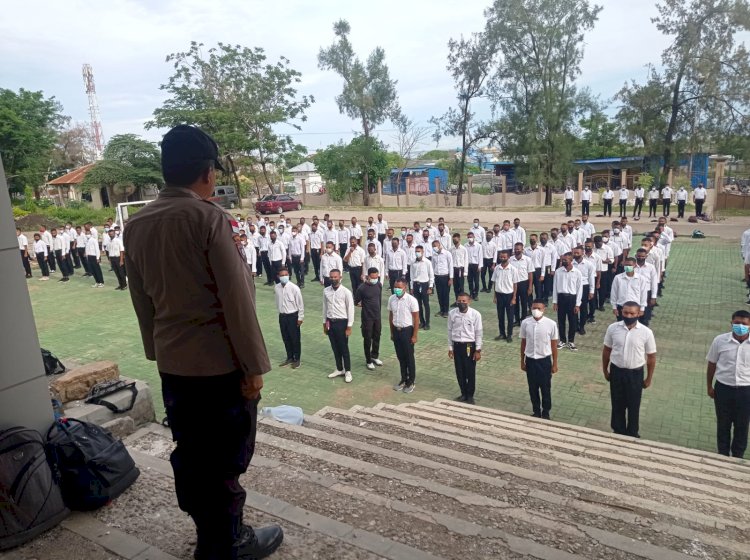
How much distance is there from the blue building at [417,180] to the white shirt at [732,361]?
33470 millimetres

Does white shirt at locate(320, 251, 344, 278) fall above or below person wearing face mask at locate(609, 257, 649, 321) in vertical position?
above

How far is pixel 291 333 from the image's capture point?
8820 millimetres

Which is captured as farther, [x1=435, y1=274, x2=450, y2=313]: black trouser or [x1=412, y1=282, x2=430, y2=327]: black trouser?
[x1=435, y1=274, x2=450, y2=313]: black trouser

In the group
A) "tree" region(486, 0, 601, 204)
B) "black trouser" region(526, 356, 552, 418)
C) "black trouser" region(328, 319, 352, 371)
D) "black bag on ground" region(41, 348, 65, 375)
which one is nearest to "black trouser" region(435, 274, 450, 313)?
"black trouser" region(328, 319, 352, 371)

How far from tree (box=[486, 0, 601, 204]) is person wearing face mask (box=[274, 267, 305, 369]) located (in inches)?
978

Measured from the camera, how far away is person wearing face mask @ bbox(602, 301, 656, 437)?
19.7 feet

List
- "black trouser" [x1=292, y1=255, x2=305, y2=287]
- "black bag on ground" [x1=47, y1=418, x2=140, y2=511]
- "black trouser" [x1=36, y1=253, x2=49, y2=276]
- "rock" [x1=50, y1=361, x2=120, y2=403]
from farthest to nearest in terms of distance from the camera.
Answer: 1. "black trouser" [x1=36, y1=253, x2=49, y2=276]
2. "black trouser" [x1=292, y1=255, x2=305, y2=287]
3. "rock" [x1=50, y1=361, x2=120, y2=403]
4. "black bag on ground" [x1=47, y1=418, x2=140, y2=511]

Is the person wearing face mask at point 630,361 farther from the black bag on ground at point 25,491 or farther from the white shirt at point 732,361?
the black bag on ground at point 25,491

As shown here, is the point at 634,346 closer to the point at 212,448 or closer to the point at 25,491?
the point at 212,448

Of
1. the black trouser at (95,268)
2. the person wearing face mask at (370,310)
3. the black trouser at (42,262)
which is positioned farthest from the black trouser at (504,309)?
the black trouser at (42,262)

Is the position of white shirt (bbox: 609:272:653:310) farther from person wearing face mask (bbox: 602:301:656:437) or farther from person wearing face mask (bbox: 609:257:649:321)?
person wearing face mask (bbox: 602:301:656:437)

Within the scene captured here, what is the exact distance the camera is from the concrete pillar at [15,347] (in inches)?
103

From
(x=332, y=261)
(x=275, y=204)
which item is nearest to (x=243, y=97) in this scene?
(x=275, y=204)

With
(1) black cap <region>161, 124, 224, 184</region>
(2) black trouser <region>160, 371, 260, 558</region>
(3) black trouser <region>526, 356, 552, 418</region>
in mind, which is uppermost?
(1) black cap <region>161, 124, 224, 184</region>
